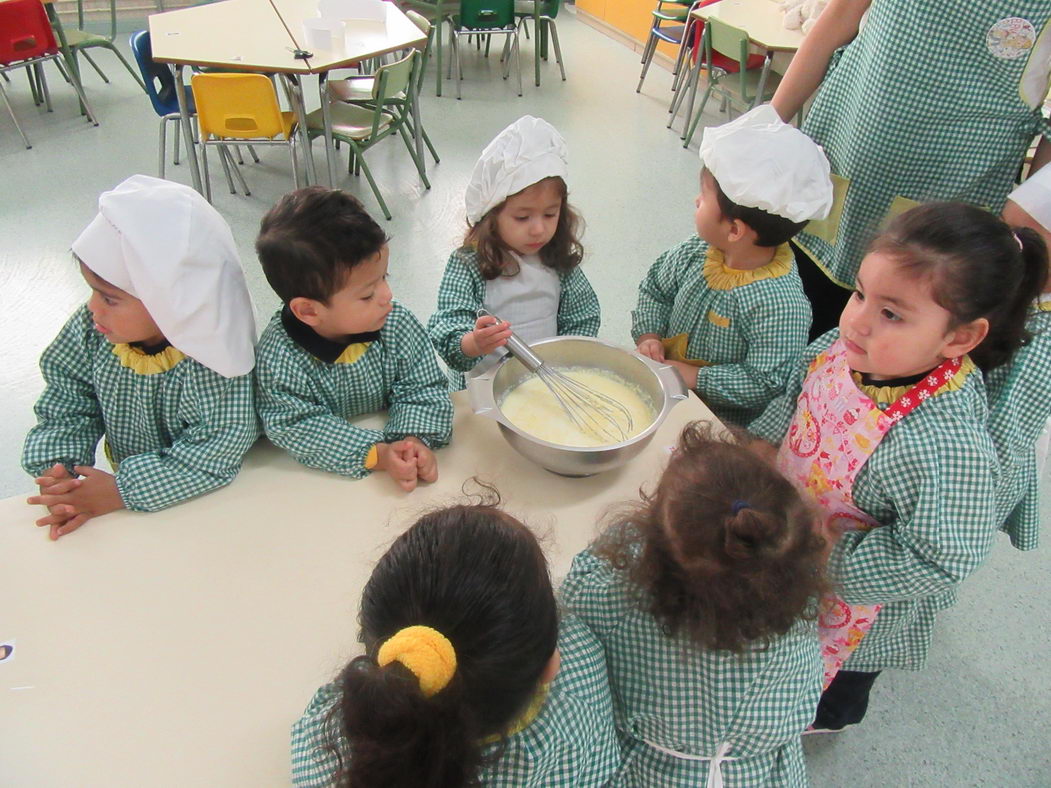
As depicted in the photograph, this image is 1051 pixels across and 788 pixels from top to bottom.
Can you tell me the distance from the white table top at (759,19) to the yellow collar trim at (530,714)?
3366mm

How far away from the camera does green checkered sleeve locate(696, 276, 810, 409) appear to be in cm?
124

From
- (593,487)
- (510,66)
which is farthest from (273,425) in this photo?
(510,66)

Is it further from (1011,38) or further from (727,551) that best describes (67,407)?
(1011,38)

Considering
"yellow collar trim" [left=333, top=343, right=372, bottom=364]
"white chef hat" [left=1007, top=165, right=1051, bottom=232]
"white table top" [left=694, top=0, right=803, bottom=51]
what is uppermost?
"white chef hat" [left=1007, top=165, right=1051, bottom=232]

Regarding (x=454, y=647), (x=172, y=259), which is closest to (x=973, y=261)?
(x=454, y=647)

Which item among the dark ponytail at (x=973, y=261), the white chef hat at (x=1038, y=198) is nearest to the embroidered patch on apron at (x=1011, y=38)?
the white chef hat at (x=1038, y=198)

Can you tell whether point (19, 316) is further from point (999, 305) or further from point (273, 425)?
point (999, 305)

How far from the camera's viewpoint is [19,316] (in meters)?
2.36

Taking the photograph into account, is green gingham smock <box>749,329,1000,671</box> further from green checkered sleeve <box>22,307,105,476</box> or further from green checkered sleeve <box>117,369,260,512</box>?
green checkered sleeve <box>22,307,105,476</box>

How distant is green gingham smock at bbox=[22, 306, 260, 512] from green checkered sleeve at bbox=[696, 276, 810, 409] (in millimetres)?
845

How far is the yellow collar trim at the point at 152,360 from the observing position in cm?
98

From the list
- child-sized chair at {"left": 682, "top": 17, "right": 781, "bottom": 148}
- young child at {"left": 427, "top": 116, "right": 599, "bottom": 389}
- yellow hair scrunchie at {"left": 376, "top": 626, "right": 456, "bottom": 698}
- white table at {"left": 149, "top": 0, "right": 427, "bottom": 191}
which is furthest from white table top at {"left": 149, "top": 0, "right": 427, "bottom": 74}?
yellow hair scrunchie at {"left": 376, "top": 626, "right": 456, "bottom": 698}

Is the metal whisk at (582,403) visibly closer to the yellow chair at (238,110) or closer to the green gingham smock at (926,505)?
the green gingham smock at (926,505)

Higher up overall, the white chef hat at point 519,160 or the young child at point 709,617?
the white chef hat at point 519,160
